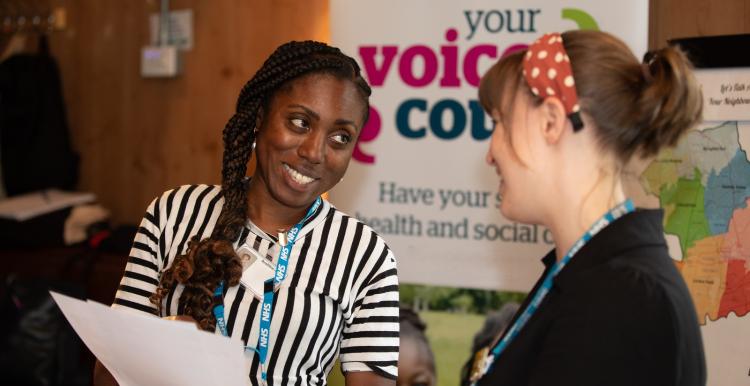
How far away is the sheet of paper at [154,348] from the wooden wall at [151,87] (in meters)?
2.16

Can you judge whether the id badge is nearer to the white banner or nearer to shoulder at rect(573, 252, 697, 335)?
shoulder at rect(573, 252, 697, 335)

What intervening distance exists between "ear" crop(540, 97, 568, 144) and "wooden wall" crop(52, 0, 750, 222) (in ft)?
7.68

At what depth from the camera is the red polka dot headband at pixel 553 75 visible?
1056 millimetres

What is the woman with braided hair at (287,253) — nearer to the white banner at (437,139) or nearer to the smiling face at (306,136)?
the smiling face at (306,136)

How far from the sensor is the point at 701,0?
2520mm

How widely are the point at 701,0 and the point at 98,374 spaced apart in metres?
2.09

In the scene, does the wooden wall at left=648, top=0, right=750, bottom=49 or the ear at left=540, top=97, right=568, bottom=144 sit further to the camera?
the wooden wall at left=648, top=0, right=750, bottom=49

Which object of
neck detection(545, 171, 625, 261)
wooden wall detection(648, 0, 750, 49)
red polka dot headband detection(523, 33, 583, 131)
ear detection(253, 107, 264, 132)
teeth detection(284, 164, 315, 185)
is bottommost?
teeth detection(284, 164, 315, 185)

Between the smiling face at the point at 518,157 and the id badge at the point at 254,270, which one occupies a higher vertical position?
the smiling face at the point at 518,157

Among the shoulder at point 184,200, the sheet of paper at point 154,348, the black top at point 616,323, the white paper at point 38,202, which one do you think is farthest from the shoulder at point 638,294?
the white paper at point 38,202

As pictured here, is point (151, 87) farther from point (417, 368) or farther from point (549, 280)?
point (549, 280)

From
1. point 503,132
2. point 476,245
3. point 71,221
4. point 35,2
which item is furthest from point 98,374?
point 35,2

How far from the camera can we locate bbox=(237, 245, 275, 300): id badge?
60.4 inches

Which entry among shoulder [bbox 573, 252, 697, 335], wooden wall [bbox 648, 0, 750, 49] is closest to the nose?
shoulder [bbox 573, 252, 697, 335]
